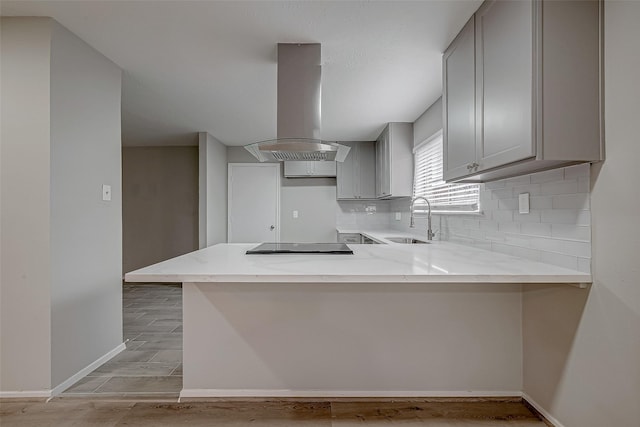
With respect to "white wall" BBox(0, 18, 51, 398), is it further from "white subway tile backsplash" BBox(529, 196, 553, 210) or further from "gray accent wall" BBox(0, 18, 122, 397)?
"white subway tile backsplash" BBox(529, 196, 553, 210)

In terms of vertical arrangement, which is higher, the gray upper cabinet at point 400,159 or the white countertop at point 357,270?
the gray upper cabinet at point 400,159

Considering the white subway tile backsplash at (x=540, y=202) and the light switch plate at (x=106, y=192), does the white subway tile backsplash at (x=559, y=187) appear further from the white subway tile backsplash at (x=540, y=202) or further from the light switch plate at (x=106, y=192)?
the light switch plate at (x=106, y=192)

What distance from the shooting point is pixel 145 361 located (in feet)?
8.58

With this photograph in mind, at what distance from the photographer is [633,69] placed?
1329 millimetres

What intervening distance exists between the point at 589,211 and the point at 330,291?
137 cm

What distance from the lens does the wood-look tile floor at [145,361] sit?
221 centimetres

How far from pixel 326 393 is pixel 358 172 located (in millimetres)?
3823

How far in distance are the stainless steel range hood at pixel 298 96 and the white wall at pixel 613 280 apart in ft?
5.11

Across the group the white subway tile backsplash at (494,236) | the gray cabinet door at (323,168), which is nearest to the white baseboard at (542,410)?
the white subway tile backsplash at (494,236)

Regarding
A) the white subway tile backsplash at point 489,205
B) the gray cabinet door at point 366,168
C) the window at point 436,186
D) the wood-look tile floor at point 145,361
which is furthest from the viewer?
the gray cabinet door at point 366,168

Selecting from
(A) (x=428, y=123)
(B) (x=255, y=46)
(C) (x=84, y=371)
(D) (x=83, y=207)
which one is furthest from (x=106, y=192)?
(A) (x=428, y=123)

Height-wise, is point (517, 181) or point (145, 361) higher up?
point (517, 181)

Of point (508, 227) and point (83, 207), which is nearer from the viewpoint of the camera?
point (508, 227)

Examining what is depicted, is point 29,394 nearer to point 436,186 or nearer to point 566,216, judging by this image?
point 566,216
